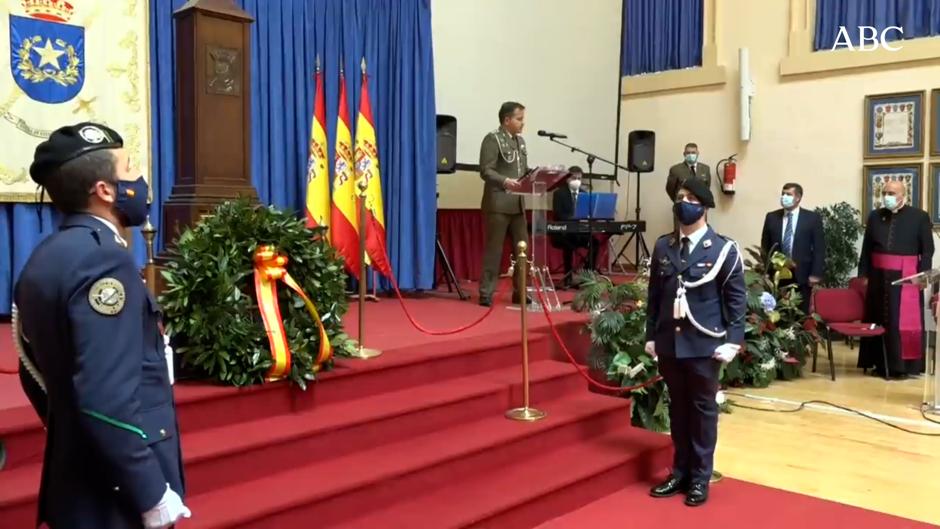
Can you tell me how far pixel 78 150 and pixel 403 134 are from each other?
5178 mm

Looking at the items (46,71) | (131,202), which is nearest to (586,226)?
(46,71)

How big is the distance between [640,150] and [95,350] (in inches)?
332

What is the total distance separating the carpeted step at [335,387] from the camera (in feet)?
8.83

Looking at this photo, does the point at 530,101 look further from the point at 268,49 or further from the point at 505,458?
the point at 505,458

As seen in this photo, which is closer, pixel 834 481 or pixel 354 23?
pixel 834 481

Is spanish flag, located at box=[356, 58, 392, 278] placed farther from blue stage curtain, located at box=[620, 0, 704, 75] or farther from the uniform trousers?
blue stage curtain, located at box=[620, 0, 704, 75]


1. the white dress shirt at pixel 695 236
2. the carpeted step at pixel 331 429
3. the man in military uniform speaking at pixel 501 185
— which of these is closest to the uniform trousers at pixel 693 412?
the white dress shirt at pixel 695 236

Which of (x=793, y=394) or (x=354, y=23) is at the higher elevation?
(x=354, y=23)

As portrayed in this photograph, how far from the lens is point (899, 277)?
623 cm

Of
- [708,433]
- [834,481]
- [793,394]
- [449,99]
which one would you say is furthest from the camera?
[449,99]

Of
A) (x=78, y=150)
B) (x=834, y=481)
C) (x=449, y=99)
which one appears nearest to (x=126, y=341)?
(x=78, y=150)

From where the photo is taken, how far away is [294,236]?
3516 mm

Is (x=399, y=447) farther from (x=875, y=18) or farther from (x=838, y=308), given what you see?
(x=875, y=18)

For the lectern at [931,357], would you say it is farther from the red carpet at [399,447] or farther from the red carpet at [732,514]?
the red carpet at [399,447]
